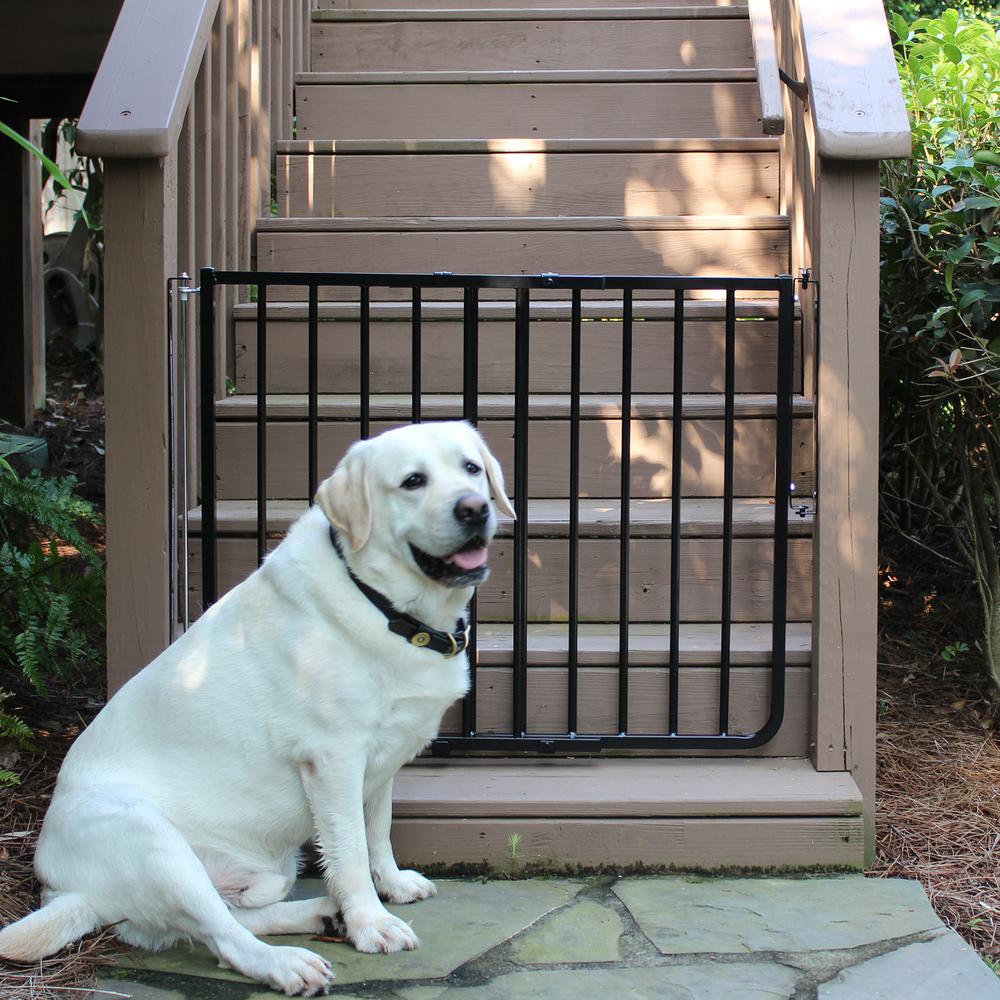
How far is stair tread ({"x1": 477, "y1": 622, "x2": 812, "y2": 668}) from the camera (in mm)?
3354

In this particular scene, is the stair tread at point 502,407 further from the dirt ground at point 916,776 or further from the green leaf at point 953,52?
the green leaf at point 953,52

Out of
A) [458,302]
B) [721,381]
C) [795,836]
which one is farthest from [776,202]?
[795,836]

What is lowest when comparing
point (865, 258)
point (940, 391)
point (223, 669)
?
point (223, 669)

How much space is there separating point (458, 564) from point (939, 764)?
1.97 metres

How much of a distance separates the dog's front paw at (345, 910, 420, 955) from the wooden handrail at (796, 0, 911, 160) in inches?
87.4

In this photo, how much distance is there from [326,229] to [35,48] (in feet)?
8.45

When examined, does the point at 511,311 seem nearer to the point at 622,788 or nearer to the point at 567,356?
the point at 567,356

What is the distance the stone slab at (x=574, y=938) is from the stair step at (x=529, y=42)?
4059 millimetres

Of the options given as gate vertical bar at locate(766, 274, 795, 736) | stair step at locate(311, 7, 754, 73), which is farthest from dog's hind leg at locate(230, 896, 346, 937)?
stair step at locate(311, 7, 754, 73)

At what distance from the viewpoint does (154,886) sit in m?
2.42

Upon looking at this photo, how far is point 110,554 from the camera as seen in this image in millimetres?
3102

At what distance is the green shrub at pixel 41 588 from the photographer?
355cm

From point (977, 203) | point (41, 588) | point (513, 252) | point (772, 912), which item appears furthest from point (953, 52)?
point (41, 588)

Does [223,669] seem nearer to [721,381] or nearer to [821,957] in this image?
[821,957]
